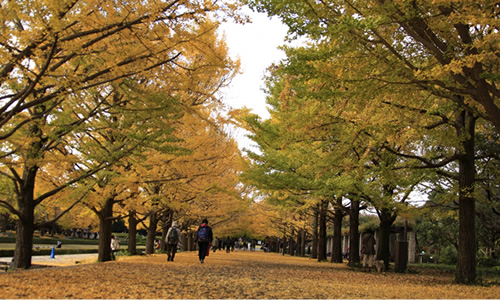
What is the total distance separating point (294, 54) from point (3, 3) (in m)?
4.42

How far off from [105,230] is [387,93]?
11.1 metres

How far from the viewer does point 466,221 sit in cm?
1027

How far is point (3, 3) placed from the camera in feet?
20.8

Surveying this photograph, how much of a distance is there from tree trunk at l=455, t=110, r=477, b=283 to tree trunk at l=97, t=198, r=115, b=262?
1051 centimetres

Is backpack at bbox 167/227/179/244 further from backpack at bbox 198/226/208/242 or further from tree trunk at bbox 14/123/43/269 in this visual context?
tree trunk at bbox 14/123/43/269

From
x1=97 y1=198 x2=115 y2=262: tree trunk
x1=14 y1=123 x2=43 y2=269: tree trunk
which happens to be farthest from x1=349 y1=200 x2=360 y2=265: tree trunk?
x1=14 y1=123 x2=43 y2=269: tree trunk

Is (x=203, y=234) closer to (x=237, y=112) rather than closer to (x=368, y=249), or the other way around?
(x=237, y=112)

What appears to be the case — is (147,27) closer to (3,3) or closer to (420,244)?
(3,3)

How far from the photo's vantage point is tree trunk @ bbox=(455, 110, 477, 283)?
33.1 ft

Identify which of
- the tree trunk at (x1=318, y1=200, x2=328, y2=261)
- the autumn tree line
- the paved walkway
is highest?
the autumn tree line

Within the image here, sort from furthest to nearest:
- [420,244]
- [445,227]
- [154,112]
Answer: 1. [420,244]
2. [445,227]
3. [154,112]

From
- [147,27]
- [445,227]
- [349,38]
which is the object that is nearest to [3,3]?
[147,27]

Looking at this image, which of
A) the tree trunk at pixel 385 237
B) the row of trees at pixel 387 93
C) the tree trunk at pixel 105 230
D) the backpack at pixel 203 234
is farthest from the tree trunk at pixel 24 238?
the tree trunk at pixel 385 237

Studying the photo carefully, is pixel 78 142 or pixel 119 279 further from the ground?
pixel 78 142
